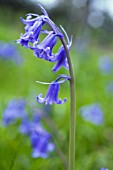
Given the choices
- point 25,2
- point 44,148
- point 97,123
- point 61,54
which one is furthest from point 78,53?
point 25,2

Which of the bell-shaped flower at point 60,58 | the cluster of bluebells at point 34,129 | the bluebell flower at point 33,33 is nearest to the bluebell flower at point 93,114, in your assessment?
the cluster of bluebells at point 34,129

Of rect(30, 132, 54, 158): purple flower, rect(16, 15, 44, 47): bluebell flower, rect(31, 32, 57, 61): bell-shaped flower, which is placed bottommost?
rect(30, 132, 54, 158): purple flower

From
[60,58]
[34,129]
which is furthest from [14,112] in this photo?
[60,58]

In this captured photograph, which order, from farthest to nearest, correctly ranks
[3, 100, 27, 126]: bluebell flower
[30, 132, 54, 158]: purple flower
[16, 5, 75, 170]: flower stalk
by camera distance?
[3, 100, 27, 126]: bluebell flower
[30, 132, 54, 158]: purple flower
[16, 5, 75, 170]: flower stalk

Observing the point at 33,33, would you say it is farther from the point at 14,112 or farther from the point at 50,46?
the point at 14,112

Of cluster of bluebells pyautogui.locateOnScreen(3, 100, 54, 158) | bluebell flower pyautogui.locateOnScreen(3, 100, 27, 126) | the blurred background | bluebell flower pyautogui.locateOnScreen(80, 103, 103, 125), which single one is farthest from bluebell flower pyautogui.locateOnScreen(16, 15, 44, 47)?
bluebell flower pyautogui.locateOnScreen(80, 103, 103, 125)

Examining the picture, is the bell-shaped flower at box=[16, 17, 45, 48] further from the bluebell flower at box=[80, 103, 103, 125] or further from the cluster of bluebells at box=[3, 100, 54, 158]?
the bluebell flower at box=[80, 103, 103, 125]

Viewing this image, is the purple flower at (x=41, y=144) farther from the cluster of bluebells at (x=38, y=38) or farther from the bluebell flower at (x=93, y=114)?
the bluebell flower at (x=93, y=114)

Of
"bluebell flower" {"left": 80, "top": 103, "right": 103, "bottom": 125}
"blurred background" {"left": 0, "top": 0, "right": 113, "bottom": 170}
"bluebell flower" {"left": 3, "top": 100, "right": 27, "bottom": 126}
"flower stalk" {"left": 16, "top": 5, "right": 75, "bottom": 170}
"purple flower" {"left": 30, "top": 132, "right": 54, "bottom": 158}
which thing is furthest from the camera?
"bluebell flower" {"left": 80, "top": 103, "right": 103, "bottom": 125}
